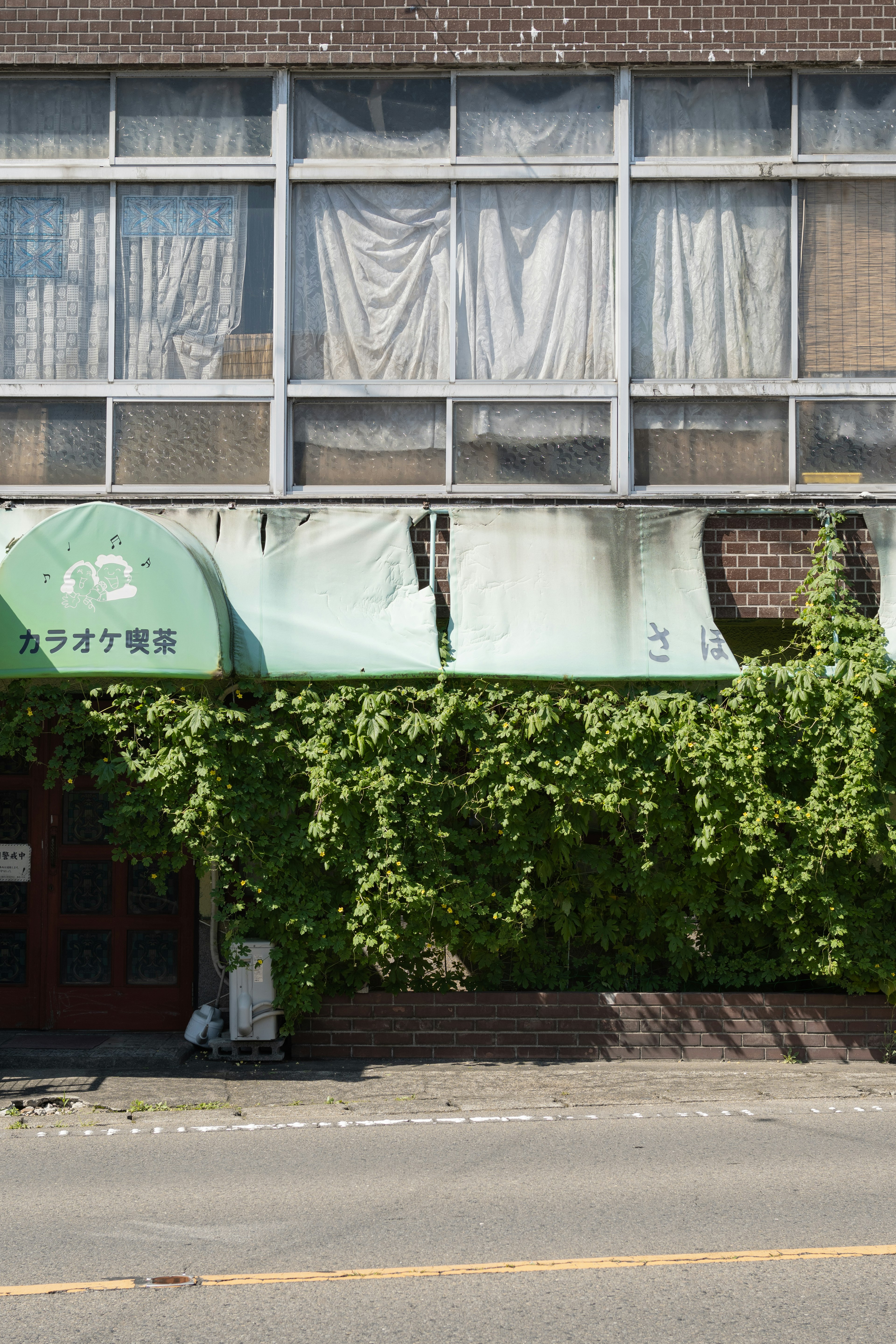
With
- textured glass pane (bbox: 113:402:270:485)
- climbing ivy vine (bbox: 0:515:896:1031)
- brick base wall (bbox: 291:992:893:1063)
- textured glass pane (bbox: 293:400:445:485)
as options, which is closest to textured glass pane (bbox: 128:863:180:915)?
climbing ivy vine (bbox: 0:515:896:1031)

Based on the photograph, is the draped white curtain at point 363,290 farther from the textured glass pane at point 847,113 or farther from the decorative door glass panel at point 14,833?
the decorative door glass panel at point 14,833

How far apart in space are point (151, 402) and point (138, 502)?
92cm

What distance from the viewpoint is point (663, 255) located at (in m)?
10.1

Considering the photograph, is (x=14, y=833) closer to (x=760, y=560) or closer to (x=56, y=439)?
(x=56, y=439)

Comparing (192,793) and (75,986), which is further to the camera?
(75,986)

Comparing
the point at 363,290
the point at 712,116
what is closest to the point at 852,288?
the point at 712,116

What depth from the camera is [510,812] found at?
29.4 ft

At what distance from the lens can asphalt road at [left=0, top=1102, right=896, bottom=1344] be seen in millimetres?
4332

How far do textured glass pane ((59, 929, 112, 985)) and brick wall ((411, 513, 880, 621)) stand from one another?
406cm

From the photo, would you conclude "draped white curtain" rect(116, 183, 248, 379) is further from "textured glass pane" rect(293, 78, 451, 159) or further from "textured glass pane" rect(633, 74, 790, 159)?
"textured glass pane" rect(633, 74, 790, 159)

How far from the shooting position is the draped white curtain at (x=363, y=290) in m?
10.1

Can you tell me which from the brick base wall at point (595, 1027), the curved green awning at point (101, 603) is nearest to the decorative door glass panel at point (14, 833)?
the curved green awning at point (101, 603)

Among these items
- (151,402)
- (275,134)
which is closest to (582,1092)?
(151,402)

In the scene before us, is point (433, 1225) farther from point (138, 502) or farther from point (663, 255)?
point (663, 255)
